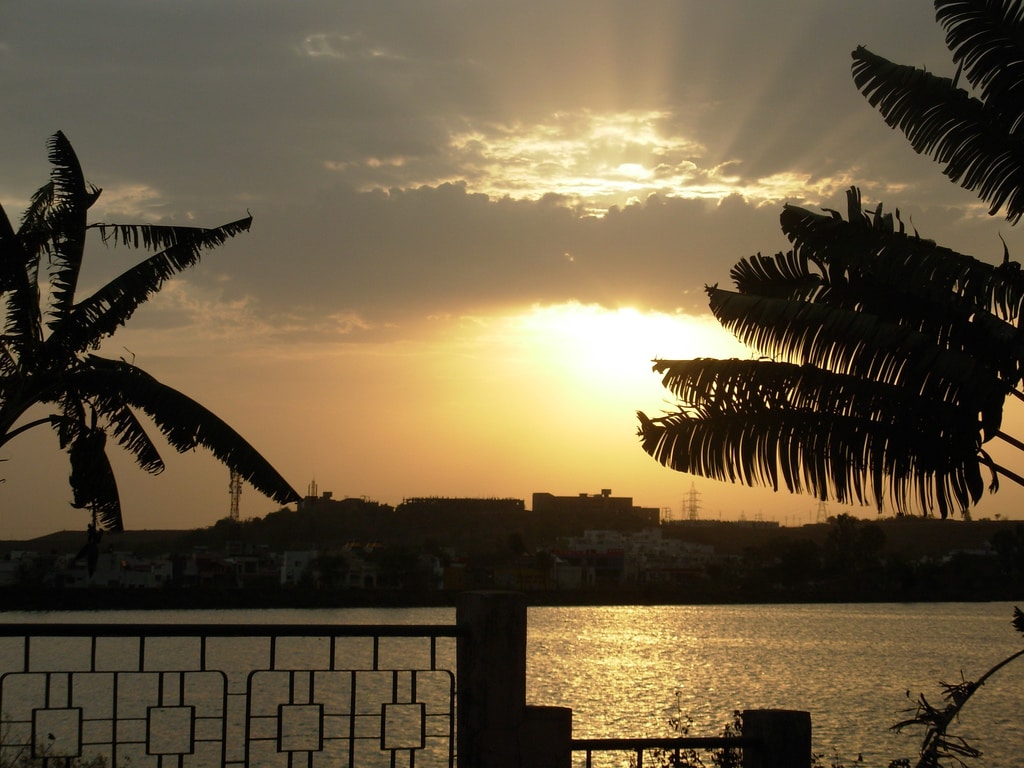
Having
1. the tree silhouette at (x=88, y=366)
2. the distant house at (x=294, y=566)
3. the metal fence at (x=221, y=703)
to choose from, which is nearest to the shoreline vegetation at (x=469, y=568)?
the distant house at (x=294, y=566)

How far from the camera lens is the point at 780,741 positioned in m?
5.45

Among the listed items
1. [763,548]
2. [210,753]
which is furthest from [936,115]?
[763,548]

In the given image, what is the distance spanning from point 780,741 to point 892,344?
147 inches

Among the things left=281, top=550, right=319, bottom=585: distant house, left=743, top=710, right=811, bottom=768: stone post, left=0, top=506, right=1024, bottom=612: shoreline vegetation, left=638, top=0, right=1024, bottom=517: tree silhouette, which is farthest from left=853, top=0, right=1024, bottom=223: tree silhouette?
left=281, top=550, right=319, bottom=585: distant house

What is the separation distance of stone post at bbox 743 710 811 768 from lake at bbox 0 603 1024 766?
755 centimetres

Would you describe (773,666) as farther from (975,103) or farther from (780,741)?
(780,741)

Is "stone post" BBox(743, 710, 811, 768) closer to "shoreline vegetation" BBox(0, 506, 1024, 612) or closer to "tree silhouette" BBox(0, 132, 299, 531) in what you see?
"tree silhouette" BBox(0, 132, 299, 531)

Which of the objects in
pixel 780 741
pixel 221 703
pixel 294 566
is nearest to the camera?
pixel 780 741

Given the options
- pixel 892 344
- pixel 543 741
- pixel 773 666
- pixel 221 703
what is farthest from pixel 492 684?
pixel 773 666

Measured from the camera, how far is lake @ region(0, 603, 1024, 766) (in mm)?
35188

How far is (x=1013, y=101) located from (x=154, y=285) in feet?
26.0

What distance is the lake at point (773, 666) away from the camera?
35188 mm

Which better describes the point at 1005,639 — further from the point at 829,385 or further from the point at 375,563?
the point at 829,385

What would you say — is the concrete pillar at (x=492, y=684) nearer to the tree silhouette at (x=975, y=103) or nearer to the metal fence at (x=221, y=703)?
the metal fence at (x=221, y=703)
